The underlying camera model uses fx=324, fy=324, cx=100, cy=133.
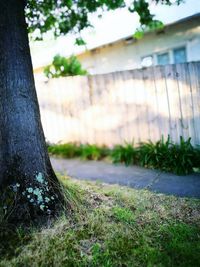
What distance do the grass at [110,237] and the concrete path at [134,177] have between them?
0.88m

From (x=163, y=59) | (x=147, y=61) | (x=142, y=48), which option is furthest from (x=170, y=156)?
(x=142, y=48)

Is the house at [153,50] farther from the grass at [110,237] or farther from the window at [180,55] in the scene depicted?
the grass at [110,237]

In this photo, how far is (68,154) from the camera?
941cm

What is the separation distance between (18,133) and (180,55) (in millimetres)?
7985

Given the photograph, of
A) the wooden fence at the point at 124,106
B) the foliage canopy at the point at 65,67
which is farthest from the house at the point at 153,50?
the wooden fence at the point at 124,106

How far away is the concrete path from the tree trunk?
2264 millimetres

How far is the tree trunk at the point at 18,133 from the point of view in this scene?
14.1ft

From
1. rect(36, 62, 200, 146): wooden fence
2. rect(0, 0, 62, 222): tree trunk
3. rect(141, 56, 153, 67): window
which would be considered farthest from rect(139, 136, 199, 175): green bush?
rect(141, 56, 153, 67): window

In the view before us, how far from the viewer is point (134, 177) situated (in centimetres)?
680

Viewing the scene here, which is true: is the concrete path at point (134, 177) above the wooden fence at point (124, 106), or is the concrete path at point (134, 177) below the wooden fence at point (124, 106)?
below

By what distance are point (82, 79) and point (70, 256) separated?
6431mm

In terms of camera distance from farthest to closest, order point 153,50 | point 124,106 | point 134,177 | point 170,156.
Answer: point 153,50 < point 124,106 < point 170,156 < point 134,177

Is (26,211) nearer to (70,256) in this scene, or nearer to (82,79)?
(70,256)

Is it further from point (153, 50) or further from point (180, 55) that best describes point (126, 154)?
point (153, 50)
